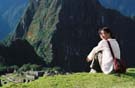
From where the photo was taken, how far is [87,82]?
13.2 meters

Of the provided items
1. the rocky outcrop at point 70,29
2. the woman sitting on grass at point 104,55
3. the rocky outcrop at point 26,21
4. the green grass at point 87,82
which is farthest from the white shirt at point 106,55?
the rocky outcrop at point 26,21

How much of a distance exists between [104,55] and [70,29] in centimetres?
12722

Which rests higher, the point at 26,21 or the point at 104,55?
the point at 26,21

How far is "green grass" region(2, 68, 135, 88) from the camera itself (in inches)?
505

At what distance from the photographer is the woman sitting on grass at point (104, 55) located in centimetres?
1413

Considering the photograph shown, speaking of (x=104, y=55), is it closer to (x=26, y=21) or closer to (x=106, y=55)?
(x=106, y=55)

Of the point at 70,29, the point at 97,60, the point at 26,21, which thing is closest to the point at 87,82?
the point at 97,60

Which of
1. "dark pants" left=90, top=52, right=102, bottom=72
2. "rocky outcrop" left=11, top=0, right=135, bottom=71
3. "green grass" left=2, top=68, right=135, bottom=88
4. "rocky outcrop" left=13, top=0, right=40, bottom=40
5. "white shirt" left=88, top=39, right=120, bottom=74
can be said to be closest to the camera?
"green grass" left=2, top=68, right=135, bottom=88

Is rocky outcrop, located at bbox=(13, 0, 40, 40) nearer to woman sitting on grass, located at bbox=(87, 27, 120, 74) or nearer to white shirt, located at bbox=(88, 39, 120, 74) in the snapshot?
woman sitting on grass, located at bbox=(87, 27, 120, 74)

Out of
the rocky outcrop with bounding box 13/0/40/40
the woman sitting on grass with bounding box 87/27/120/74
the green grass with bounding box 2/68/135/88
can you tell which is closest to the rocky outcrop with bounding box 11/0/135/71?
the rocky outcrop with bounding box 13/0/40/40

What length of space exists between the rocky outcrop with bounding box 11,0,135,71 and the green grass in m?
108

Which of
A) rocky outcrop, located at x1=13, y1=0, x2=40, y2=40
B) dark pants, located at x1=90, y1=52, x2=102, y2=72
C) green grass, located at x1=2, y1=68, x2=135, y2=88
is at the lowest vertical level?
green grass, located at x1=2, y1=68, x2=135, y2=88

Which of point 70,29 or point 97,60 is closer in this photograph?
point 97,60

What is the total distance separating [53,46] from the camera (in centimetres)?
12988
